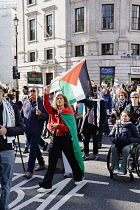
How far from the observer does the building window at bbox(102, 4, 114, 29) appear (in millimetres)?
26047

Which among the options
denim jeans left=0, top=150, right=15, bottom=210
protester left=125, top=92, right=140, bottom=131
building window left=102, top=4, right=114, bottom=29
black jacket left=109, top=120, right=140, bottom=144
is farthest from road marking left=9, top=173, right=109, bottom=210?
building window left=102, top=4, right=114, bottom=29

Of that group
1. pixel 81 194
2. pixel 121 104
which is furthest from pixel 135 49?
pixel 81 194

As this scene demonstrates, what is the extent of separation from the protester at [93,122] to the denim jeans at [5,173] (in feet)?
11.2

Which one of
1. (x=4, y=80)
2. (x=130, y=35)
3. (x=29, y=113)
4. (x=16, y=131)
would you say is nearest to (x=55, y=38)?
(x=130, y=35)

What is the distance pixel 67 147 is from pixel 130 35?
23.7 m

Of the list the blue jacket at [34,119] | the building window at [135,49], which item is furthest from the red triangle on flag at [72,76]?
the building window at [135,49]

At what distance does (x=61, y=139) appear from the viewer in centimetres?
448

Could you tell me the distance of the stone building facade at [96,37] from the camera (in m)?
25.6

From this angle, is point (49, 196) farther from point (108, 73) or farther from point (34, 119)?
point (108, 73)

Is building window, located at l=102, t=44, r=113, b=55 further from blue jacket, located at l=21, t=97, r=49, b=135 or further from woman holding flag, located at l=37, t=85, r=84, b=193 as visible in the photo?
woman holding flag, located at l=37, t=85, r=84, b=193

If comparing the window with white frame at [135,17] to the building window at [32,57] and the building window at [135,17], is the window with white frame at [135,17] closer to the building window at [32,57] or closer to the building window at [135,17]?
the building window at [135,17]

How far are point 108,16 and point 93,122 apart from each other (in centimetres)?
2240

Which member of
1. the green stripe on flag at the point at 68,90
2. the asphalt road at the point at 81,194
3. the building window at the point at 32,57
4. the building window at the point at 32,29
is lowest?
the asphalt road at the point at 81,194

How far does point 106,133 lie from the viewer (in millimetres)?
9828
